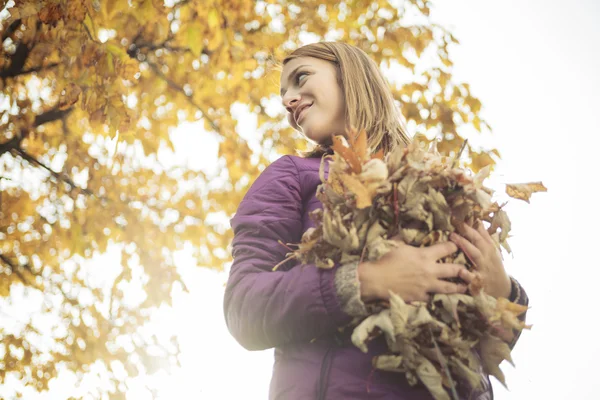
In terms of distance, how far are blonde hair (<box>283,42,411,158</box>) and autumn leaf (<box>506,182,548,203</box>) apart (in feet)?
1.64

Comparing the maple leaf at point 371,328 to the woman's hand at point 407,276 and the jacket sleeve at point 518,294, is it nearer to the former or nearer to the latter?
the woman's hand at point 407,276

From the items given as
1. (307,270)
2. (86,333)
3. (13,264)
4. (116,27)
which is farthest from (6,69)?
(307,270)

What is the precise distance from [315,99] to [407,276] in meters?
0.88

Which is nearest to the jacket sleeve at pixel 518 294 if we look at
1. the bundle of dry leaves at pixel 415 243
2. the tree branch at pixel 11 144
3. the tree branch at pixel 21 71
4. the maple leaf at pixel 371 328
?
the bundle of dry leaves at pixel 415 243

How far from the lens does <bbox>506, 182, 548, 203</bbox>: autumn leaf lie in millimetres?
1133

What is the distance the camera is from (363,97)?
1.68 m

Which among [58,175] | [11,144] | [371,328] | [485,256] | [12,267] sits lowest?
[371,328]

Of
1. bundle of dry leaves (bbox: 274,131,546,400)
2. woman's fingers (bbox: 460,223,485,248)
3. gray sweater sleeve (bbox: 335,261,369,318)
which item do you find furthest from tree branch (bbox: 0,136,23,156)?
woman's fingers (bbox: 460,223,485,248)

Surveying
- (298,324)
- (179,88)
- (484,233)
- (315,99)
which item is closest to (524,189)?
(484,233)

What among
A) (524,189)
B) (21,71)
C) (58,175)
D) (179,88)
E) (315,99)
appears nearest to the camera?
(524,189)

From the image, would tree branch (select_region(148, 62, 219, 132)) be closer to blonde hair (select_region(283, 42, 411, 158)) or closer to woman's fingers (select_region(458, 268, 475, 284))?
blonde hair (select_region(283, 42, 411, 158))

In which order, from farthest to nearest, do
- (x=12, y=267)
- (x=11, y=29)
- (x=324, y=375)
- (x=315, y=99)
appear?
1. (x=12, y=267)
2. (x=11, y=29)
3. (x=315, y=99)
4. (x=324, y=375)

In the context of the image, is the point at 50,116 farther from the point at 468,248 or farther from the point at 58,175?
the point at 468,248

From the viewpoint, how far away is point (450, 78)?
11.2 feet
